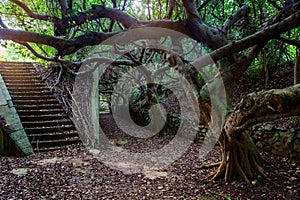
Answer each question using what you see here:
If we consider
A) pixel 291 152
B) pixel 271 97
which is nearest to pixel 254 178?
pixel 291 152

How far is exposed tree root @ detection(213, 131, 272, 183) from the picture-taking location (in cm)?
333

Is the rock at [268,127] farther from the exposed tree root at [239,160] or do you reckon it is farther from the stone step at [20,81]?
the stone step at [20,81]

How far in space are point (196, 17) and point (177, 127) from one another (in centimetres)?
398

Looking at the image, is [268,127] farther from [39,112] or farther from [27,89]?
[27,89]

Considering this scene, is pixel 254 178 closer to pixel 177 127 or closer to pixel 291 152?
pixel 291 152

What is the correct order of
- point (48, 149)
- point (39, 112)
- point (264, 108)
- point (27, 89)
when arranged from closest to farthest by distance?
point (264, 108)
point (48, 149)
point (39, 112)
point (27, 89)

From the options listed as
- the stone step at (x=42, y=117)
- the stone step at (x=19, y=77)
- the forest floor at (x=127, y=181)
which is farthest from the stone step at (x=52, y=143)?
the stone step at (x=19, y=77)

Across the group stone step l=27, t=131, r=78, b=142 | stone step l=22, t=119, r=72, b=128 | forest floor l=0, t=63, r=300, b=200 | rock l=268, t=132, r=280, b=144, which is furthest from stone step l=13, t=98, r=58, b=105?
Answer: rock l=268, t=132, r=280, b=144

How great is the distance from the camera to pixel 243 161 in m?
3.39

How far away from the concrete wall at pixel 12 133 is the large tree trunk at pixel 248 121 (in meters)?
3.90

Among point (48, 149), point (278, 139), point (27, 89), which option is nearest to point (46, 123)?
point (48, 149)

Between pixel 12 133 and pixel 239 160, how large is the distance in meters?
4.48

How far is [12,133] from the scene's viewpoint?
5.00 m

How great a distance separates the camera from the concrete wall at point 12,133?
4.77 metres
